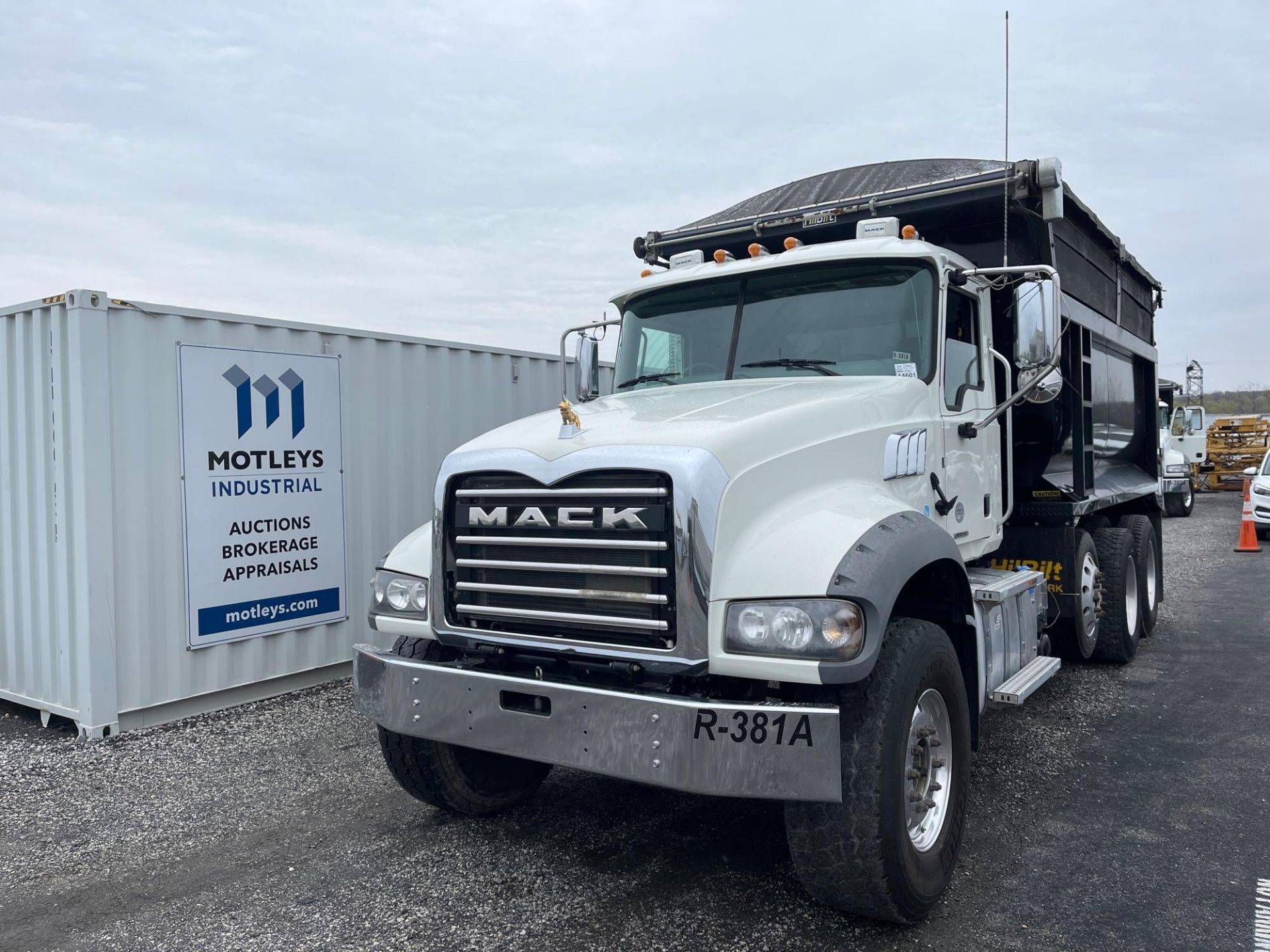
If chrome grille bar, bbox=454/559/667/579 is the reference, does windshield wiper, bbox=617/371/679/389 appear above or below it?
above

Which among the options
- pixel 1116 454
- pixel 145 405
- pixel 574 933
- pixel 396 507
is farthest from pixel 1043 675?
pixel 145 405

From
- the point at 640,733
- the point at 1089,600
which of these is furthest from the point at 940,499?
the point at 1089,600

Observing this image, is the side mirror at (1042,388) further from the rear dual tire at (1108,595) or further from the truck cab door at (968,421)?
the rear dual tire at (1108,595)

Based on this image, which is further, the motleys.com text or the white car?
the white car

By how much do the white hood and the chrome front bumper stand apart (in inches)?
33.6

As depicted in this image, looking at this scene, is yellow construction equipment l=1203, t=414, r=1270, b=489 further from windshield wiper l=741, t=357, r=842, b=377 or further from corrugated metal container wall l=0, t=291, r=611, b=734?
corrugated metal container wall l=0, t=291, r=611, b=734

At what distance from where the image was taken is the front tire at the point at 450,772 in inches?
165

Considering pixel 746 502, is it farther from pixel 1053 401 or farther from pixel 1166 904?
pixel 1053 401

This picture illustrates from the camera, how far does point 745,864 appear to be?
3.97 m

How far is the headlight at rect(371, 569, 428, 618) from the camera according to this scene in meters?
3.91

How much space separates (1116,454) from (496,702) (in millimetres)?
6581

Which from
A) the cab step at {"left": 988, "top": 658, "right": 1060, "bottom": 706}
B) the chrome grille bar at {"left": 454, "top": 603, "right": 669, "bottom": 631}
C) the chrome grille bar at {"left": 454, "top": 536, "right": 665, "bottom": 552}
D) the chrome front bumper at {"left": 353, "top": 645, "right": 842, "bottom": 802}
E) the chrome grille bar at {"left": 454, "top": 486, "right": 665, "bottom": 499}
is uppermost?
the chrome grille bar at {"left": 454, "top": 486, "right": 665, "bottom": 499}

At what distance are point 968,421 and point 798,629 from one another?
2.29m

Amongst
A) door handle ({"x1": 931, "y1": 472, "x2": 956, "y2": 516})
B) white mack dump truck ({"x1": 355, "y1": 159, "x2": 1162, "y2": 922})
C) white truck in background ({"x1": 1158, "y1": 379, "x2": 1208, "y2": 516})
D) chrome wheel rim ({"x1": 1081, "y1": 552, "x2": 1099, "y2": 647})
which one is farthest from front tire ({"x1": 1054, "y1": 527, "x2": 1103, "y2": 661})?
white truck in background ({"x1": 1158, "y1": 379, "x2": 1208, "y2": 516})
